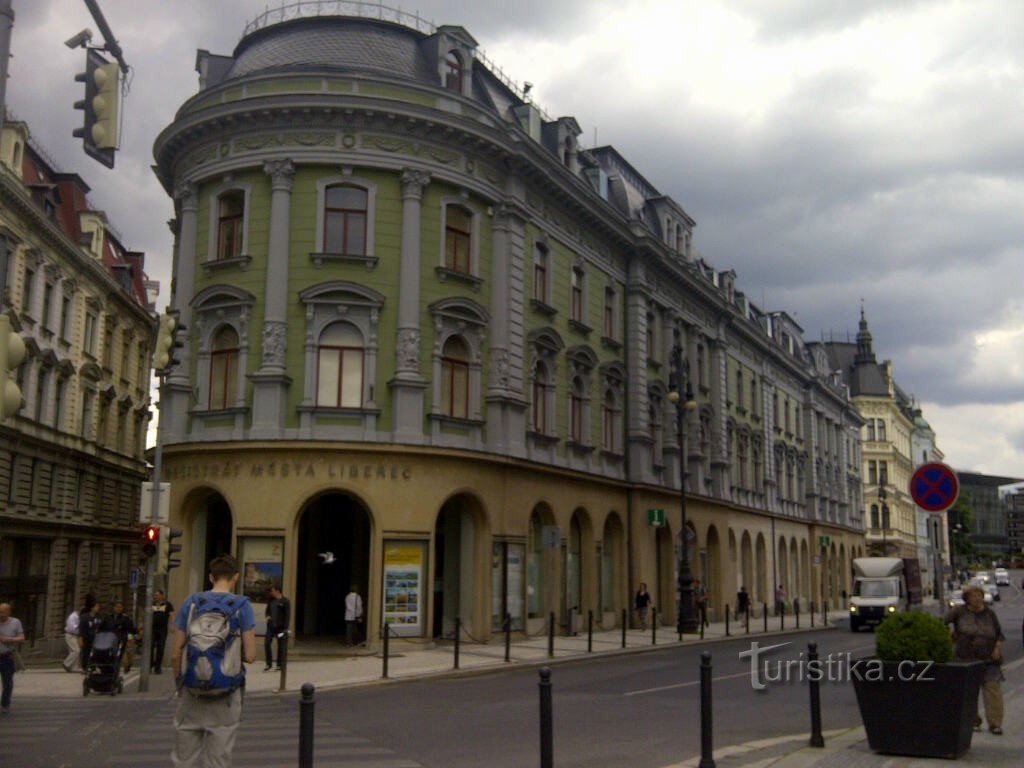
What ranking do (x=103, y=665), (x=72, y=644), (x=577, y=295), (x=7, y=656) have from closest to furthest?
(x=7, y=656) < (x=103, y=665) < (x=72, y=644) < (x=577, y=295)

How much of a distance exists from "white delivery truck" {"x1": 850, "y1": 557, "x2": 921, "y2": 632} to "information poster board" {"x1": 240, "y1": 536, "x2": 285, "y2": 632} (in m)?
24.0

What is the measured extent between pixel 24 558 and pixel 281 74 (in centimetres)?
2181

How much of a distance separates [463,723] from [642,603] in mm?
22633

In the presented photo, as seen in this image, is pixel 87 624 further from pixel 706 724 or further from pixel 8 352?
pixel 706 724

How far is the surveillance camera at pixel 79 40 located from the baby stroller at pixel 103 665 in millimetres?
12109

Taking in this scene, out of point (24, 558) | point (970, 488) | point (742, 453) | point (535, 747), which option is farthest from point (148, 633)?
point (970, 488)

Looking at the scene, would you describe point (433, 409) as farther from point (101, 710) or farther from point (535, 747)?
point (535, 747)

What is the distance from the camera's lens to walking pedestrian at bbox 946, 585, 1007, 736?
11719mm

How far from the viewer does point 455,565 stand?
29.4 m

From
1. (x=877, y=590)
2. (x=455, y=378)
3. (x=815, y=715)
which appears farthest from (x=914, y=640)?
(x=877, y=590)

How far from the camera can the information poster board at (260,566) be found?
25.4m

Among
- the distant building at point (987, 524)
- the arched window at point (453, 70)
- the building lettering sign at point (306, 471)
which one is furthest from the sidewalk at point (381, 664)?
the distant building at point (987, 524)

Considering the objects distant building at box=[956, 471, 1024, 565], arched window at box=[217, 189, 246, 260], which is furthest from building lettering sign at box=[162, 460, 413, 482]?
distant building at box=[956, 471, 1024, 565]

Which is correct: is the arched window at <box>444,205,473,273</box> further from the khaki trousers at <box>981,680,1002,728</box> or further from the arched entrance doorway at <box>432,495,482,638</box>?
the khaki trousers at <box>981,680,1002,728</box>
